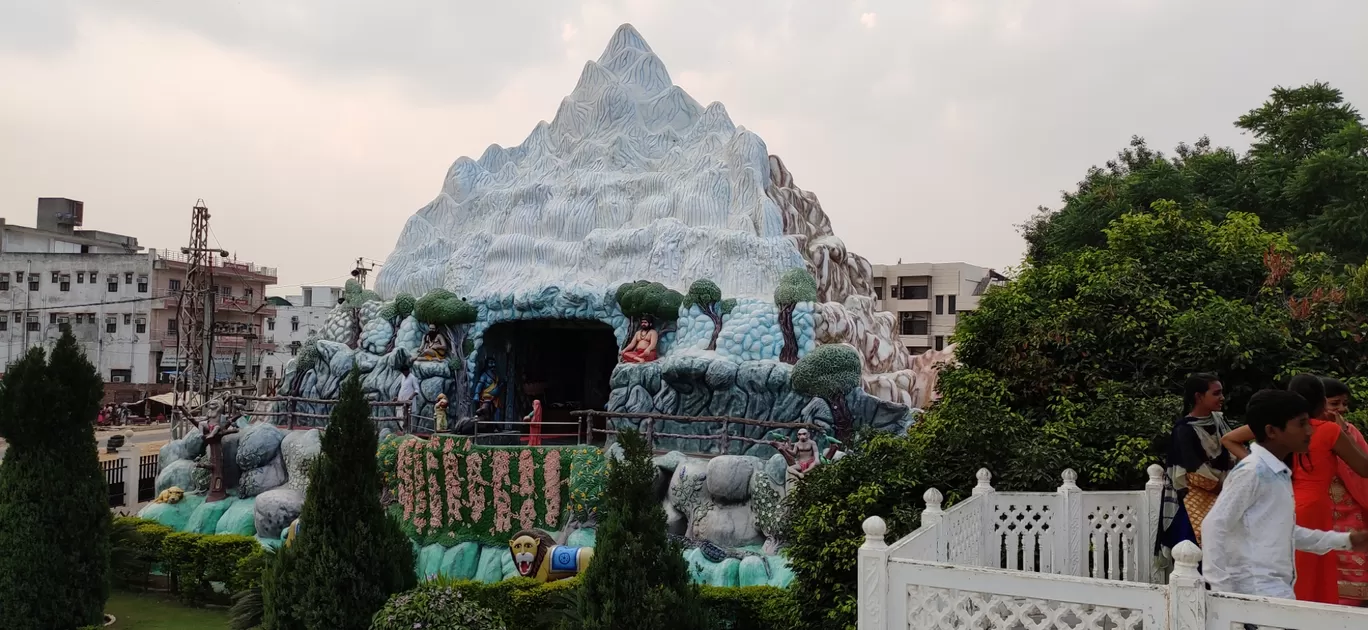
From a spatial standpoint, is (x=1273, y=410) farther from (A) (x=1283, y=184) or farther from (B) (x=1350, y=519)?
(A) (x=1283, y=184)

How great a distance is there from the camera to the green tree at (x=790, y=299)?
52.4 feet

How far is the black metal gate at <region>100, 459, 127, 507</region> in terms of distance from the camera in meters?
19.2

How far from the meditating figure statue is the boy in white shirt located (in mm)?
16126

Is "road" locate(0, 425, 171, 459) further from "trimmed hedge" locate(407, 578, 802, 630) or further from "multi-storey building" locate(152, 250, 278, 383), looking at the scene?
"trimmed hedge" locate(407, 578, 802, 630)

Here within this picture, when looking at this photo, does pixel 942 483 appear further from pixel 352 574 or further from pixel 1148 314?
pixel 352 574

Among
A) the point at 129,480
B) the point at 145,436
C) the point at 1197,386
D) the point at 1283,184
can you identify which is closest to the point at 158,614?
the point at 129,480

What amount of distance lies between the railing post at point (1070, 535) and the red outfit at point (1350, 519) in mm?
1518

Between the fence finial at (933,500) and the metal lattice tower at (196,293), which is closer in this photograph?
the fence finial at (933,500)

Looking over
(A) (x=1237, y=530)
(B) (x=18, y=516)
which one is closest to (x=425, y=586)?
(B) (x=18, y=516)

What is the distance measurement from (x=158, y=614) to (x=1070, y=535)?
10479 mm

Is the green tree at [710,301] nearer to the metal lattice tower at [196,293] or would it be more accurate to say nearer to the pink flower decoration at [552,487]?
the pink flower decoration at [552,487]

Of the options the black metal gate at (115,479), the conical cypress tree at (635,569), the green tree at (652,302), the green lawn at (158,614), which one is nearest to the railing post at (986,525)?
the conical cypress tree at (635,569)

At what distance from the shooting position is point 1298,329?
299 inches

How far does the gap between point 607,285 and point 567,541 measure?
5304 millimetres
